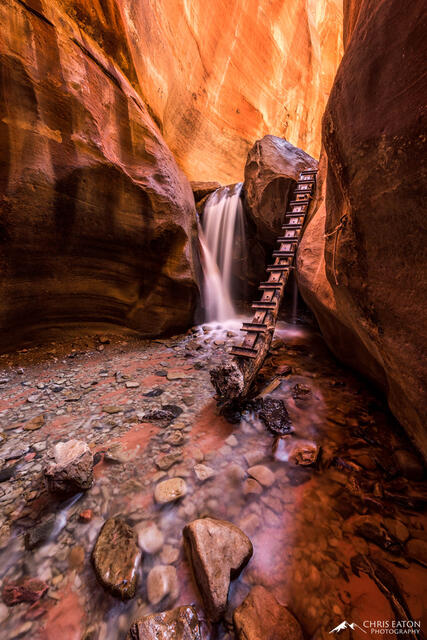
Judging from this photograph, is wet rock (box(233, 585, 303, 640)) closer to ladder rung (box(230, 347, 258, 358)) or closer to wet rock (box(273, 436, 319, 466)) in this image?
wet rock (box(273, 436, 319, 466))

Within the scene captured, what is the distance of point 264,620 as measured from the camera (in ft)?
3.63

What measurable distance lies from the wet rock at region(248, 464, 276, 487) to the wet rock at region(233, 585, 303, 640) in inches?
25.7

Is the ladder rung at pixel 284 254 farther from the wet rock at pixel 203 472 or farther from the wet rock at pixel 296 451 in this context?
the wet rock at pixel 203 472

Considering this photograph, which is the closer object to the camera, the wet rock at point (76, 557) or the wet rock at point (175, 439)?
the wet rock at point (76, 557)

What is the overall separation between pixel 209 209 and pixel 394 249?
326 inches

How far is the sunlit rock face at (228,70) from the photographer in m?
7.65

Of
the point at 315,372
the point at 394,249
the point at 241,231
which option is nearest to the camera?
the point at 394,249

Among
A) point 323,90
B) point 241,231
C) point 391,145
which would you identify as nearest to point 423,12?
point 391,145

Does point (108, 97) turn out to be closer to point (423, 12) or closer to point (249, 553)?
point (423, 12)

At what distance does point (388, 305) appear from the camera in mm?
1444

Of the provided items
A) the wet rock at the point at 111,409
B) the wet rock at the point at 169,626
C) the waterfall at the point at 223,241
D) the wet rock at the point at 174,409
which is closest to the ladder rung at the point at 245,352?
the wet rock at the point at 174,409

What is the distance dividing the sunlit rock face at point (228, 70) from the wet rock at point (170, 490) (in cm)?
791

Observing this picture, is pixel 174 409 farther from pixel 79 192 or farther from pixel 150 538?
pixel 79 192

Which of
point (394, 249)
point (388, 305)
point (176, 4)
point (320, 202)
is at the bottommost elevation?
point (388, 305)
